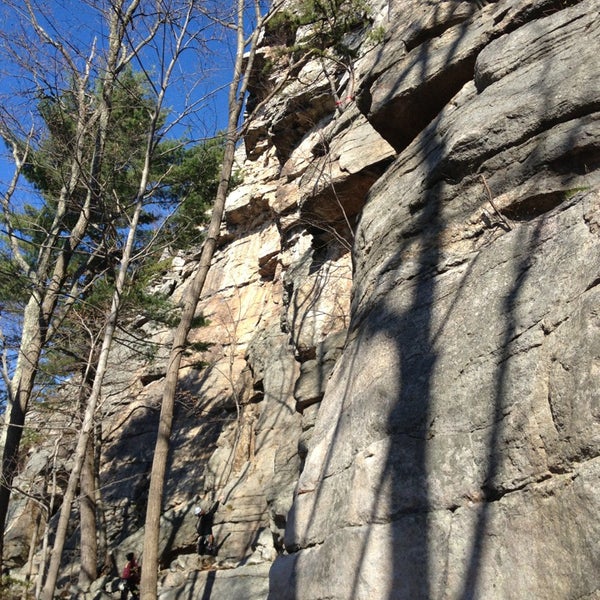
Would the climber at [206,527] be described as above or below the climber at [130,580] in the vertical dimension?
above

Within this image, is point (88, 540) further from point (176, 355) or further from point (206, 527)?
point (176, 355)

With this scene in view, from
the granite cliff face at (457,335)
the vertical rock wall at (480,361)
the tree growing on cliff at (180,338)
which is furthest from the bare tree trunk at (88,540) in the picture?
the vertical rock wall at (480,361)

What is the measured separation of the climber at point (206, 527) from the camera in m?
12.0

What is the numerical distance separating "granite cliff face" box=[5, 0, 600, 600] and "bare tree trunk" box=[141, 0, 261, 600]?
164 cm

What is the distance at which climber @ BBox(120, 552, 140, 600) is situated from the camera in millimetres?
12461

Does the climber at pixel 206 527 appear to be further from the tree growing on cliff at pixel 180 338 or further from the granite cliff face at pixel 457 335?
the tree growing on cliff at pixel 180 338

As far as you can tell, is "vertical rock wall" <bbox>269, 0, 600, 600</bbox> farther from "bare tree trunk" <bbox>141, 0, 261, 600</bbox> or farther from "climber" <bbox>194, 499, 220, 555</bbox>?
"climber" <bbox>194, 499, 220, 555</bbox>

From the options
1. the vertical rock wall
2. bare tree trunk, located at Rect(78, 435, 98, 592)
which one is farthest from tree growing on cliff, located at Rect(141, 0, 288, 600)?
bare tree trunk, located at Rect(78, 435, 98, 592)

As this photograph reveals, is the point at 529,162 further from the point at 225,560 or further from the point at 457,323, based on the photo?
the point at 225,560

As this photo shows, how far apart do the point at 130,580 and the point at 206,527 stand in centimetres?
176

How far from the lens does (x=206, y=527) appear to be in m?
12.7

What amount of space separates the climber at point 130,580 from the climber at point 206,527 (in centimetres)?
141

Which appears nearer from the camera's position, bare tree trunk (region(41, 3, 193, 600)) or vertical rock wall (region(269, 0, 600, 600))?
vertical rock wall (region(269, 0, 600, 600))

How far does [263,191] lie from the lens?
20.6 metres
